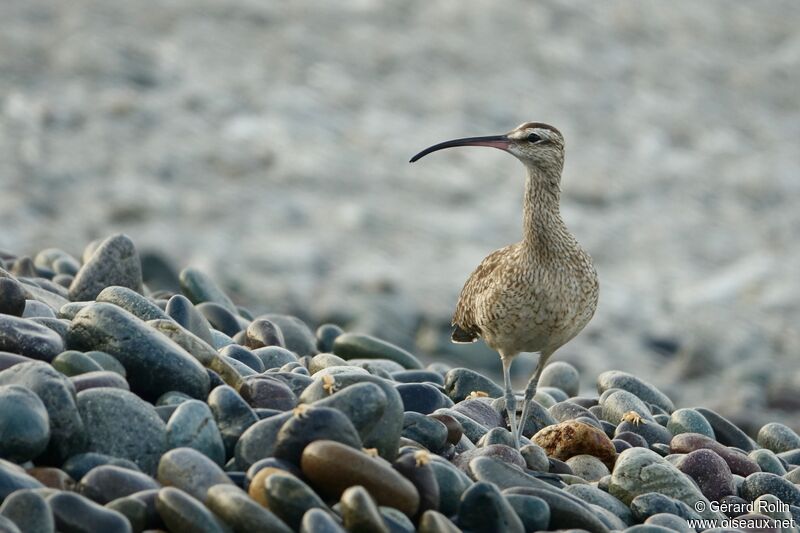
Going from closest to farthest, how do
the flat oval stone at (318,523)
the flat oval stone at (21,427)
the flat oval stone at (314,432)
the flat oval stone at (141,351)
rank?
the flat oval stone at (318,523)
the flat oval stone at (21,427)
the flat oval stone at (314,432)
the flat oval stone at (141,351)

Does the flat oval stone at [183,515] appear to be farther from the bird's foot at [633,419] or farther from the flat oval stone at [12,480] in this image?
the bird's foot at [633,419]

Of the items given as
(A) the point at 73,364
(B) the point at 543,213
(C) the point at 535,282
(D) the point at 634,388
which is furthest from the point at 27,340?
(D) the point at 634,388

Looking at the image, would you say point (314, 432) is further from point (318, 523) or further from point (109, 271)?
point (109, 271)

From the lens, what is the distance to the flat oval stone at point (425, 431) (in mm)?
7266

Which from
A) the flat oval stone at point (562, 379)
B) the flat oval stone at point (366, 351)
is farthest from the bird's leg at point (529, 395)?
the flat oval stone at point (562, 379)

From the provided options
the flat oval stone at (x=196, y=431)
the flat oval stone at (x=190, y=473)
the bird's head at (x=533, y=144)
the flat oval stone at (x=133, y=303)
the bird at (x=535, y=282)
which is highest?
the bird's head at (x=533, y=144)

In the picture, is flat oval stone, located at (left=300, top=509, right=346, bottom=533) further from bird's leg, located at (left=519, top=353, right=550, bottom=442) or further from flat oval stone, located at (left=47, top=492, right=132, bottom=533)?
bird's leg, located at (left=519, top=353, right=550, bottom=442)

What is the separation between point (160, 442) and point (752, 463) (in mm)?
3907

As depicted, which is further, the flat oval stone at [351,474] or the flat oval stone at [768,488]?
the flat oval stone at [768,488]

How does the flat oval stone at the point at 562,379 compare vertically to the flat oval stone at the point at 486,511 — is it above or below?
above

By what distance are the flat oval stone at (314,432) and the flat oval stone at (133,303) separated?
69.5 inches

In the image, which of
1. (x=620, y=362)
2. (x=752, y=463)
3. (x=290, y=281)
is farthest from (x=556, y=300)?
(x=290, y=281)

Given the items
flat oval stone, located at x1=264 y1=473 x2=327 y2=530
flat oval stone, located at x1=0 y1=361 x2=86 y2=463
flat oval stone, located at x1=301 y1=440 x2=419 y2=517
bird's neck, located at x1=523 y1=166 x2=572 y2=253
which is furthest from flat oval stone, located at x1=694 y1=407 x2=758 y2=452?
flat oval stone, located at x1=0 y1=361 x2=86 y2=463

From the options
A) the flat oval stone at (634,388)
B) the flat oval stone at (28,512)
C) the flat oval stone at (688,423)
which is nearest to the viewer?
the flat oval stone at (28,512)
